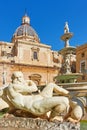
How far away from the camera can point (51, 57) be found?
152 ft

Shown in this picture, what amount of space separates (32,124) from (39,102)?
1.22 ft

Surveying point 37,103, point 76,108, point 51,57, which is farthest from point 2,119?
point 51,57

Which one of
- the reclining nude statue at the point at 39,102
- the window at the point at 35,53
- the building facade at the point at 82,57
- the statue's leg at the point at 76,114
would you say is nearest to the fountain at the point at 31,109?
the reclining nude statue at the point at 39,102

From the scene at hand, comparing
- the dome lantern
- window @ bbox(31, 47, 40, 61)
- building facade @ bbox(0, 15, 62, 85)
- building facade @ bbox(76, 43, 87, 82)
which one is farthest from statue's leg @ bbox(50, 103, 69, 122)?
the dome lantern

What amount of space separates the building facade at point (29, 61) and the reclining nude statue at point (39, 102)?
33356 mm

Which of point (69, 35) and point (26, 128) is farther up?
point (69, 35)

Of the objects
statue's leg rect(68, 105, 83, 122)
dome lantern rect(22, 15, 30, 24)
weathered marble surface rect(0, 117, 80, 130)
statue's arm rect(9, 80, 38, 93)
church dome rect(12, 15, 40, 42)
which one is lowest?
weathered marble surface rect(0, 117, 80, 130)

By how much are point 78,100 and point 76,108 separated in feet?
0.70

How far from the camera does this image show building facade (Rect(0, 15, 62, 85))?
39.1m

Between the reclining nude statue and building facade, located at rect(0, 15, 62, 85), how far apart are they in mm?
33356

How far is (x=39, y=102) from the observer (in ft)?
14.3

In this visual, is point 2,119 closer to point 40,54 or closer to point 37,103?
point 37,103

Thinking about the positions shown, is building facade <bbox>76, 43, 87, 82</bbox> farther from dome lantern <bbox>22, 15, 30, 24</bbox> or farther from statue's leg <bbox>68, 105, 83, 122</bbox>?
statue's leg <bbox>68, 105, 83, 122</bbox>

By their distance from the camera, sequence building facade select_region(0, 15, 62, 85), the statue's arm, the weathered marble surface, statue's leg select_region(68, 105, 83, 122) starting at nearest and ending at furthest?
the weathered marble surface, statue's leg select_region(68, 105, 83, 122), the statue's arm, building facade select_region(0, 15, 62, 85)
